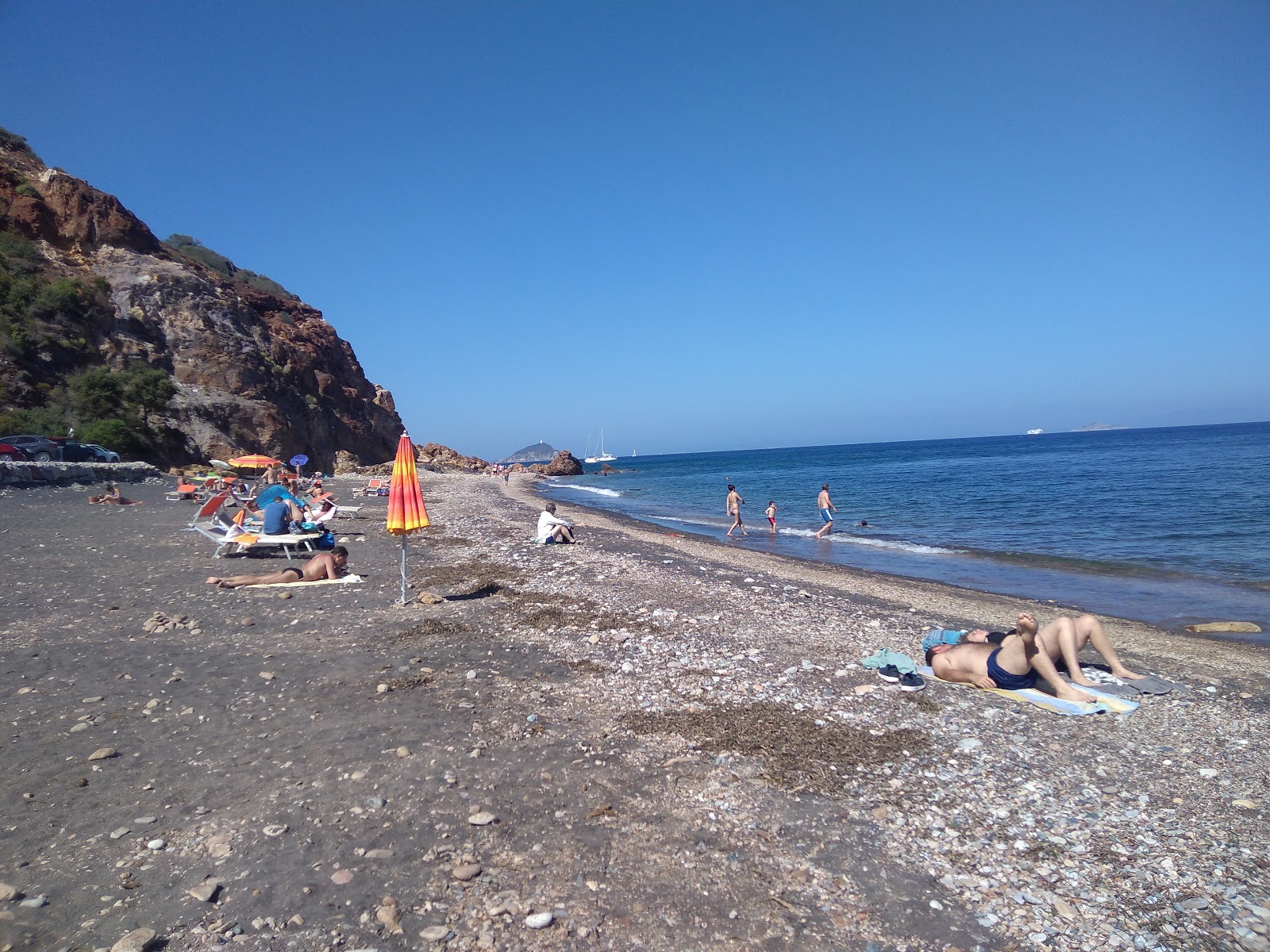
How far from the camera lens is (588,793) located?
4371mm

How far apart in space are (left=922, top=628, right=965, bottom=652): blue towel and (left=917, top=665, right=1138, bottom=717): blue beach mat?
0.82 metres

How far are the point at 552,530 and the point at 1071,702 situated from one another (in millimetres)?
12097

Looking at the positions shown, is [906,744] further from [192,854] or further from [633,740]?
[192,854]

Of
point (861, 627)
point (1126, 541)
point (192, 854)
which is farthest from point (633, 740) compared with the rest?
point (1126, 541)

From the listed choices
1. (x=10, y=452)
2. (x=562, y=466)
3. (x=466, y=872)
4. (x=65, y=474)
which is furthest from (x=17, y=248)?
(x=562, y=466)

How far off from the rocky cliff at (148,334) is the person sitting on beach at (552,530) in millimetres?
27534

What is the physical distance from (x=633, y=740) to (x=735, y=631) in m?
3.38

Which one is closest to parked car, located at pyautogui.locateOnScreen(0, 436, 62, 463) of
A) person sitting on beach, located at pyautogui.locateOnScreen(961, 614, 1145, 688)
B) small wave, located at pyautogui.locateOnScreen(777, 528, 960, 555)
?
small wave, located at pyautogui.locateOnScreen(777, 528, 960, 555)

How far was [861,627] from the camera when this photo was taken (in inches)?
340

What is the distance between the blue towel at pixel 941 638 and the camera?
23.1 ft

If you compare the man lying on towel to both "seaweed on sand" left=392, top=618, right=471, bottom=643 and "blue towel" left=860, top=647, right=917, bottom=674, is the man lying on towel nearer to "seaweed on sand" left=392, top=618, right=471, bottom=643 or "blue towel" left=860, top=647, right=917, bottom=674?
"seaweed on sand" left=392, top=618, right=471, bottom=643

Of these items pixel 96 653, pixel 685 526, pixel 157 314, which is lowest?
pixel 685 526

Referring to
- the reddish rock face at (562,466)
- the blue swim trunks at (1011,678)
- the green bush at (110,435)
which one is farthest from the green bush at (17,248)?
the reddish rock face at (562,466)

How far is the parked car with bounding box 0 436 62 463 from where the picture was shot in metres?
23.5
